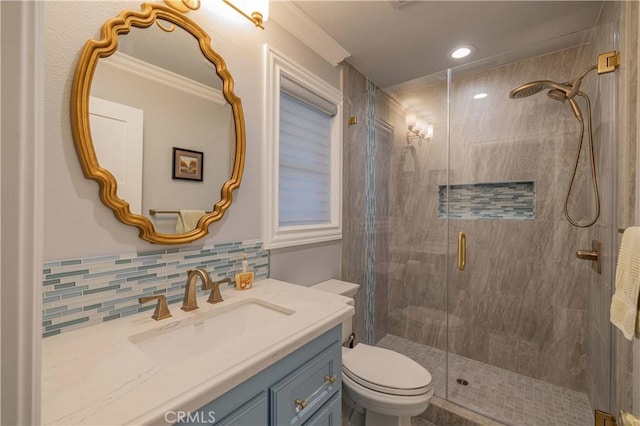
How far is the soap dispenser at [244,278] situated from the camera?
4.11 ft

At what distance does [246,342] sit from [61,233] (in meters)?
0.66

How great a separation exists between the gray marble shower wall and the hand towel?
1.15 metres

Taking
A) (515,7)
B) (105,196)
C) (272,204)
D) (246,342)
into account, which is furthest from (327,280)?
(515,7)

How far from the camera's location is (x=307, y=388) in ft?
2.89

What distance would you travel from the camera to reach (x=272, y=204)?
4.80ft

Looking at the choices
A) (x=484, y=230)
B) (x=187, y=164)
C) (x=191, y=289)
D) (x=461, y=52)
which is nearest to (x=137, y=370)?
(x=191, y=289)

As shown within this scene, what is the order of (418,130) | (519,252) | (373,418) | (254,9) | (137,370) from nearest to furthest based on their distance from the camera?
(137,370) < (254,9) < (373,418) < (519,252) < (418,130)

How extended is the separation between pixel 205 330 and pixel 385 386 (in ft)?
2.96

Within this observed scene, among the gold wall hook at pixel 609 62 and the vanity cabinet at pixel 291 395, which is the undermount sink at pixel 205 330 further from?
the gold wall hook at pixel 609 62

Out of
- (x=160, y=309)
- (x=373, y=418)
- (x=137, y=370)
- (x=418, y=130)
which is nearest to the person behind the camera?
(x=137, y=370)

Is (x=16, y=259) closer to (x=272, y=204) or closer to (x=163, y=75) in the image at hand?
(x=163, y=75)

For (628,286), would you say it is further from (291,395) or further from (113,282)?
(113,282)

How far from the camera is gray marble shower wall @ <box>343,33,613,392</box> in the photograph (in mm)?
1926

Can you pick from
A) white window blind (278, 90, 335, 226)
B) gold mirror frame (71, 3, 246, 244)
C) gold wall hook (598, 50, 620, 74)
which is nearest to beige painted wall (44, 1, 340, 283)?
gold mirror frame (71, 3, 246, 244)
